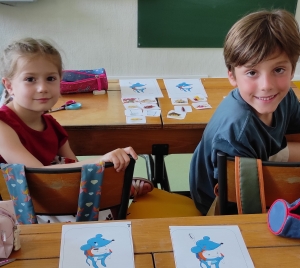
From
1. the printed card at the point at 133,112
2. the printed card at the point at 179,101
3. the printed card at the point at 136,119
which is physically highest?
the printed card at the point at 179,101

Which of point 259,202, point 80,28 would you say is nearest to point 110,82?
point 259,202

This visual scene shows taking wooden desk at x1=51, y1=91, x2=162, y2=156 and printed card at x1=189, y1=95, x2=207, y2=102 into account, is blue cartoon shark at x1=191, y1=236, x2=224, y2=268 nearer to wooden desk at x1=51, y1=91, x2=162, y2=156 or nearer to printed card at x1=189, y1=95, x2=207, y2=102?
wooden desk at x1=51, y1=91, x2=162, y2=156

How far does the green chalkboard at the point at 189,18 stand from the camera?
11.8 ft

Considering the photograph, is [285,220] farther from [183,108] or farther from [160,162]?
[160,162]

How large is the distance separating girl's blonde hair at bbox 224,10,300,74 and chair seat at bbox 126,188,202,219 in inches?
25.2

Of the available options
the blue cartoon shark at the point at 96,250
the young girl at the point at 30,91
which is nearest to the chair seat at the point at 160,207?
the young girl at the point at 30,91

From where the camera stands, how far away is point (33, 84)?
1.53 m

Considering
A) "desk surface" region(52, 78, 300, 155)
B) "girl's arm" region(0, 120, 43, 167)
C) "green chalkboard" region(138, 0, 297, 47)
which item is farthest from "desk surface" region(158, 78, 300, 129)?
"green chalkboard" region(138, 0, 297, 47)

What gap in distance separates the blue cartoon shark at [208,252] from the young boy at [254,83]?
433mm

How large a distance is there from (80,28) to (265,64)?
8.68 feet

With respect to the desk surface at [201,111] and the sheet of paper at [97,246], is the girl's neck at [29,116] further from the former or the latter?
the sheet of paper at [97,246]

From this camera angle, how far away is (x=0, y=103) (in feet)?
5.70

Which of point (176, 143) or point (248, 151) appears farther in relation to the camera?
point (176, 143)

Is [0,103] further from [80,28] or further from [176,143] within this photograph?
[80,28]
